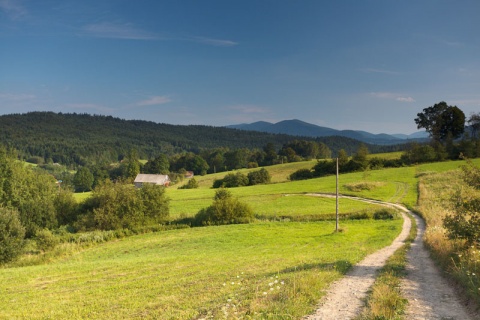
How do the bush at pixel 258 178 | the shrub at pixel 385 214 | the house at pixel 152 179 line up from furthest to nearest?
the house at pixel 152 179
the bush at pixel 258 178
the shrub at pixel 385 214

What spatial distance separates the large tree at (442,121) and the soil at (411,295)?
9722cm

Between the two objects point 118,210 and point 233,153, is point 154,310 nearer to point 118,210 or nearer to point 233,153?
point 118,210

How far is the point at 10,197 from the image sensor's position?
5562 cm

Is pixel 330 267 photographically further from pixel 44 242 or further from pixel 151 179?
pixel 151 179

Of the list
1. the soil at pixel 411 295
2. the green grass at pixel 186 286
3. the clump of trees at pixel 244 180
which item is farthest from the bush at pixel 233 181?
the soil at pixel 411 295

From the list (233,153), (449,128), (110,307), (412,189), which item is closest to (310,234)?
(110,307)

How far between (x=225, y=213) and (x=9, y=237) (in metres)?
27.4

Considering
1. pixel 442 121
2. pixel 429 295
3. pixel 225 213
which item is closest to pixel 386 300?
pixel 429 295

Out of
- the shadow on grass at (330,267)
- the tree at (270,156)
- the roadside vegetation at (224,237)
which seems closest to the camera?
the roadside vegetation at (224,237)

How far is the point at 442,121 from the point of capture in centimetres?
10081

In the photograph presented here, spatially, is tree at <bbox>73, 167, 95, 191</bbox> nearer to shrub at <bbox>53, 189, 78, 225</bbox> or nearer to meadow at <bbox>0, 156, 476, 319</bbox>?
shrub at <bbox>53, 189, 78, 225</bbox>

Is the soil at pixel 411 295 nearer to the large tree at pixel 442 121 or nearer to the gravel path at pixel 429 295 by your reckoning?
the gravel path at pixel 429 295

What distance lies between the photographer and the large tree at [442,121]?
99.4 m

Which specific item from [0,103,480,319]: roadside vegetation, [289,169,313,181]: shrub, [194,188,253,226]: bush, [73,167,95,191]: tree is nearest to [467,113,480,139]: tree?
[0,103,480,319]: roadside vegetation
